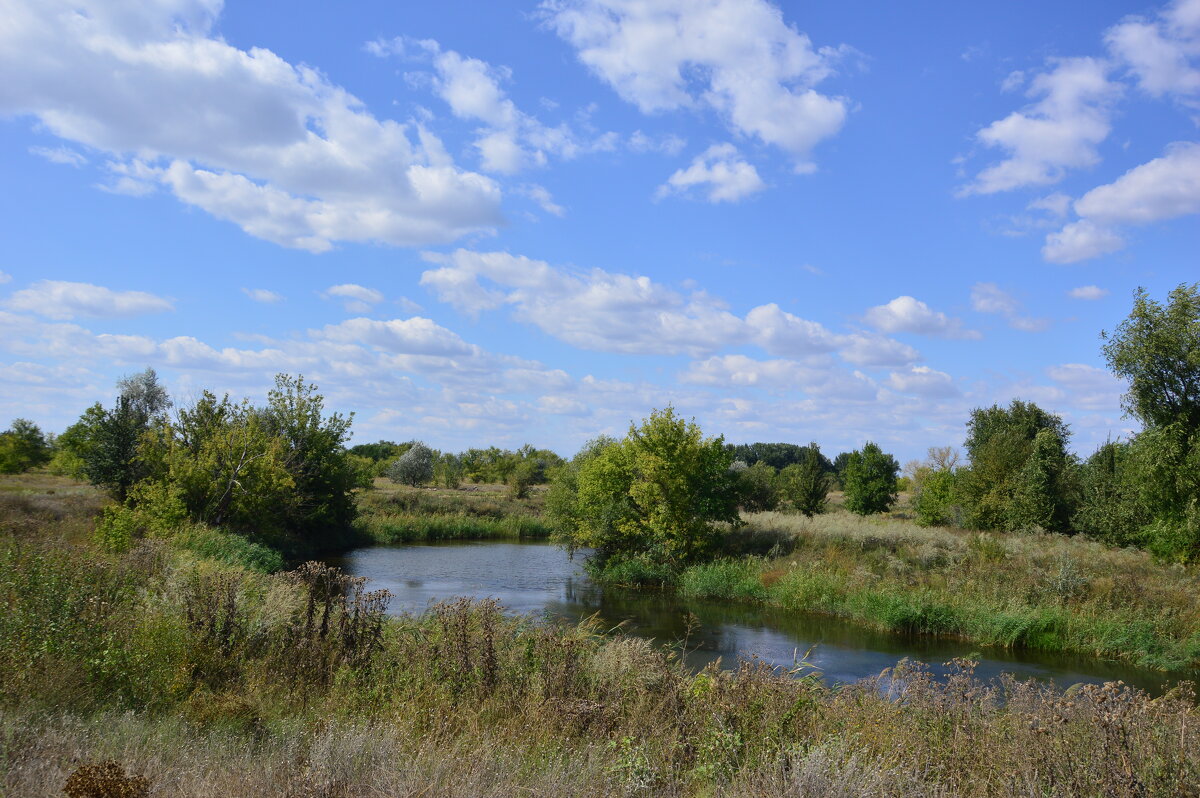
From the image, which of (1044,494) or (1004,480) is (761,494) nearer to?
(1004,480)

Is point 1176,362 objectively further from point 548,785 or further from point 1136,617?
point 548,785

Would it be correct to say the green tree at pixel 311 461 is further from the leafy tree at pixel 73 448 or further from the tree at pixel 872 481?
the tree at pixel 872 481

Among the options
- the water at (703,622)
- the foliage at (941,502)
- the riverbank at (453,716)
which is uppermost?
the foliage at (941,502)

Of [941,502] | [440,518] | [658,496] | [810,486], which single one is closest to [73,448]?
[440,518]

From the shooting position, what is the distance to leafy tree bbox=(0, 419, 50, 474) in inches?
2028

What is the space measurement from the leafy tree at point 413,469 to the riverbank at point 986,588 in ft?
170

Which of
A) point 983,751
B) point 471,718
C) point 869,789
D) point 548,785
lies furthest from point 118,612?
point 983,751

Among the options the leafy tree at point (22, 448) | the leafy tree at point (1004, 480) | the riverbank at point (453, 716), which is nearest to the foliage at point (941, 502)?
the leafy tree at point (1004, 480)

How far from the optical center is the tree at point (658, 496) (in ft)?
94.2

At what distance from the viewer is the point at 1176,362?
21938mm

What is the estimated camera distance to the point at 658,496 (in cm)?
2886

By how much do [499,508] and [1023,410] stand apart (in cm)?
3677

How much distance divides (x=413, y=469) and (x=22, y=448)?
3172 centimetres

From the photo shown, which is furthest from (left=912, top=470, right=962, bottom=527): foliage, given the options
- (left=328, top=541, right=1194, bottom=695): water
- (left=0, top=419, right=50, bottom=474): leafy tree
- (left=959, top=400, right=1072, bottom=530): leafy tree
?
(left=0, top=419, right=50, bottom=474): leafy tree
